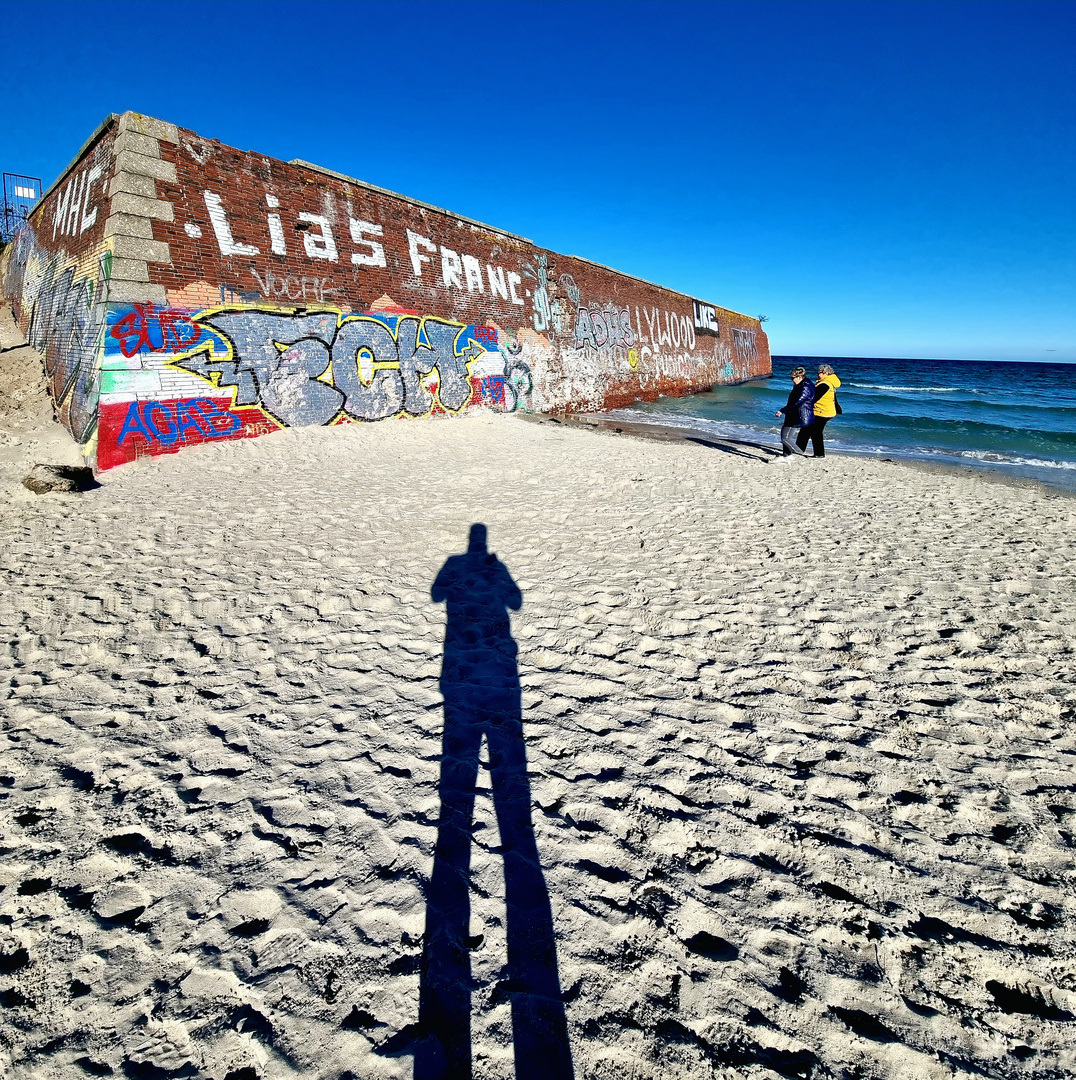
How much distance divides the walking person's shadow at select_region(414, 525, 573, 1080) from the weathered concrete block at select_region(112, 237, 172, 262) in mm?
8124

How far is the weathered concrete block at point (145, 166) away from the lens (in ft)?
24.8

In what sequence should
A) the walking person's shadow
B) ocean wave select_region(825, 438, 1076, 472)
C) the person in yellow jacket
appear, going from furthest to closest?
ocean wave select_region(825, 438, 1076, 472) → the person in yellow jacket → the walking person's shadow

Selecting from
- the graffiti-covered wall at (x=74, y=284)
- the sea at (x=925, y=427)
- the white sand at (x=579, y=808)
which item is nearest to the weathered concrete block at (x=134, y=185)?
the graffiti-covered wall at (x=74, y=284)

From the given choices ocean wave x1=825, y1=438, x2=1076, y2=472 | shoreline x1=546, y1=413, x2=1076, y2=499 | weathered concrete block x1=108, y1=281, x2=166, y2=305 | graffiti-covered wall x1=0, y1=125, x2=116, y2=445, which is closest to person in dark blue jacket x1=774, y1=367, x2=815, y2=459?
shoreline x1=546, y1=413, x2=1076, y2=499

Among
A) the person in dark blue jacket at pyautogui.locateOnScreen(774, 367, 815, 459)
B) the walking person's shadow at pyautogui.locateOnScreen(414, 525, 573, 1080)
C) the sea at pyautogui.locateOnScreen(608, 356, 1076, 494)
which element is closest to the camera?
the walking person's shadow at pyautogui.locateOnScreen(414, 525, 573, 1080)

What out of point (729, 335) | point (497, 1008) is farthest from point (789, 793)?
point (729, 335)

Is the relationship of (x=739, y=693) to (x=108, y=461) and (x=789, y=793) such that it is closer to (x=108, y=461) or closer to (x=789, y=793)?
(x=789, y=793)

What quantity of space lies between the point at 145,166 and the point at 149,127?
1.98 feet

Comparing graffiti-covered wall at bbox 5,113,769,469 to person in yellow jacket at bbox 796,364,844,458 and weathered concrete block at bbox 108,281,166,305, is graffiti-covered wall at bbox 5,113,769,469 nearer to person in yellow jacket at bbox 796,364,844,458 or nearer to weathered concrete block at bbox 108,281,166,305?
weathered concrete block at bbox 108,281,166,305

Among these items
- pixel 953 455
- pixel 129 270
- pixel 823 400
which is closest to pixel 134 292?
pixel 129 270

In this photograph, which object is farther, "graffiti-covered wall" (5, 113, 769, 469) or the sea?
the sea

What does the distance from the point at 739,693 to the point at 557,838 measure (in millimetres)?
1482

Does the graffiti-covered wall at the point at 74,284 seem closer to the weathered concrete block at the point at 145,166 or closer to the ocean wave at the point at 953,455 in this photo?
the weathered concrete block at the point at 145,166

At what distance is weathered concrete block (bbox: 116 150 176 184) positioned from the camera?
7551 mm
